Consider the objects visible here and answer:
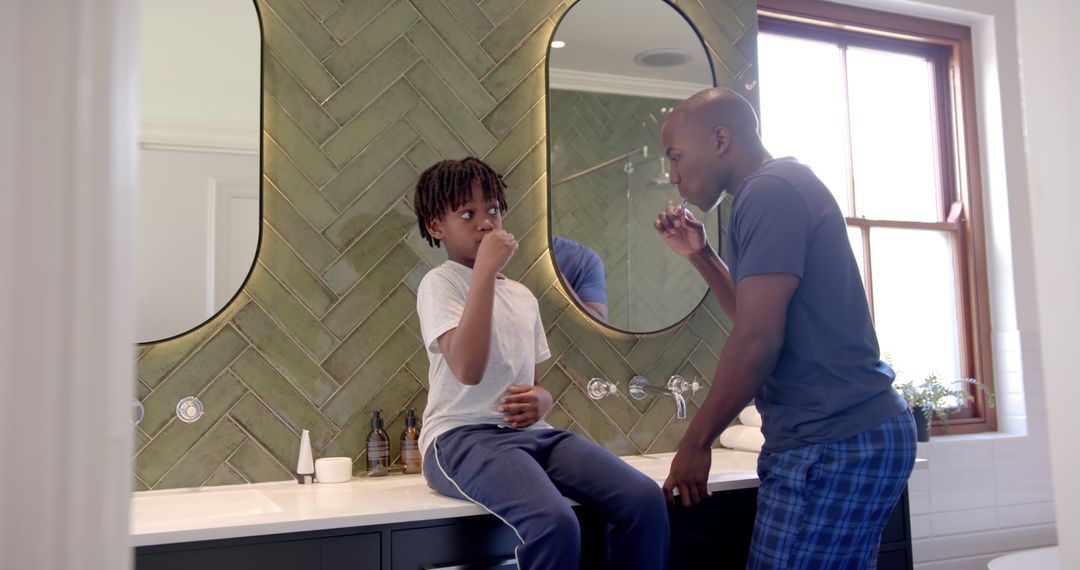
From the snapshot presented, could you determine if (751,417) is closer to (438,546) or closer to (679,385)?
(679,385)

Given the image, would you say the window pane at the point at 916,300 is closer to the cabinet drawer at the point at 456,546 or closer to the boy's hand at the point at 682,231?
the boy's hand at the point at 682,231

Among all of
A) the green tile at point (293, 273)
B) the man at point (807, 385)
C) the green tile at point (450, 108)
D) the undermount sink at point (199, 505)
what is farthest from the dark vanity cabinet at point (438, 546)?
the green tile at point (450, 108)

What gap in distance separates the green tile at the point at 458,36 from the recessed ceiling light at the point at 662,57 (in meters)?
0.50

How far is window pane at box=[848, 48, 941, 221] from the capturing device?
10.9ft

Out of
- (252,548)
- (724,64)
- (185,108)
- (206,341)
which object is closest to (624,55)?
(724,64)

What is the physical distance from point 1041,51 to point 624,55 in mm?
2275

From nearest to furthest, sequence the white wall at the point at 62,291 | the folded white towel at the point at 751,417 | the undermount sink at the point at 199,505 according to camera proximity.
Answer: the white wall at the point at 62,291
the undermount sink at the point at 199,505
the folded white towel at the point at 751,417

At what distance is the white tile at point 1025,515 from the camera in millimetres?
3113

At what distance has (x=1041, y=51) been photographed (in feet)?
1.39

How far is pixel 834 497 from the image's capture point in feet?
5.13

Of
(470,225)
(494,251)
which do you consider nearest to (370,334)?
(470,225)

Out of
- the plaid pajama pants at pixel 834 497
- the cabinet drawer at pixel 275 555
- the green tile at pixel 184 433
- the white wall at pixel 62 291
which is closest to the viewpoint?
the white wall at pixel 62 291

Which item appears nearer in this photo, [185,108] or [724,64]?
[185,108]

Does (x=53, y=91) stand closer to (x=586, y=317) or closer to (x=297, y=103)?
(x=297, y=103)
